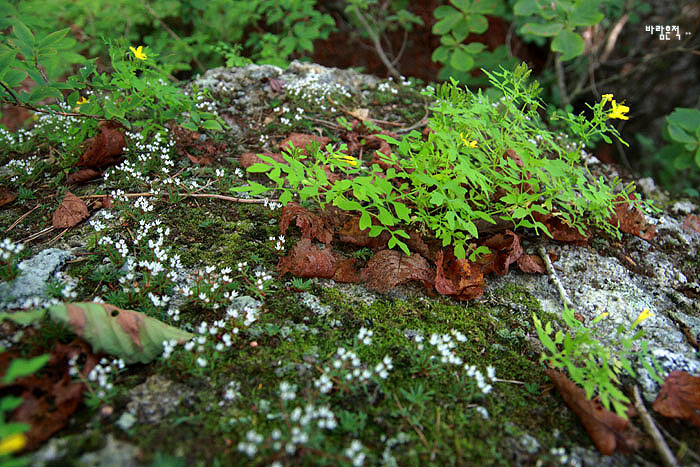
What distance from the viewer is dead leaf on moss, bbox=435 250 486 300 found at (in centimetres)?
264

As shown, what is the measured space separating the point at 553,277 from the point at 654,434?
1.10m

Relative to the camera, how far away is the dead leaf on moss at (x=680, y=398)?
2.03 meters

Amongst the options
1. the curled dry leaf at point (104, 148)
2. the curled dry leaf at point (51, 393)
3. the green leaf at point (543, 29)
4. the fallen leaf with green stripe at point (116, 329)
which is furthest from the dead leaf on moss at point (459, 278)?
the green leaf at point (543, 29)

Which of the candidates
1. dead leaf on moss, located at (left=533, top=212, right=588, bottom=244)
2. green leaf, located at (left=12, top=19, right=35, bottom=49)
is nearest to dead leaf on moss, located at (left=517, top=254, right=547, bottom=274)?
dead leaf on moss, located at (left=533, top=212, right=588, bottom=244)

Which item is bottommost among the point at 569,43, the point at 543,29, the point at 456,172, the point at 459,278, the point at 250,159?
the point at 459,278

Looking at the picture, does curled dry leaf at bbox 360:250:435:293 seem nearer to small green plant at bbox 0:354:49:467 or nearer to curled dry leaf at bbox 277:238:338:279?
curled dry leaf at bbox 277:238:338:279

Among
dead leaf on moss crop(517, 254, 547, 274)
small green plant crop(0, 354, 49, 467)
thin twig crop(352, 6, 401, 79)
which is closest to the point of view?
small green plant crop(0, 354, 49, 467)

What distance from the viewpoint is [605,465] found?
73.3 inches

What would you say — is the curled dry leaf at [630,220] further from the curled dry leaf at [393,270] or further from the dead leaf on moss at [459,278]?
the curled dry leaf at [393,270]

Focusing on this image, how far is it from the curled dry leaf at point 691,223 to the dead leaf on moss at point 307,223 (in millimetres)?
3162

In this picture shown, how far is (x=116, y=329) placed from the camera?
201 centimetres

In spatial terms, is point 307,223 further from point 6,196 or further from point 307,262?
point 6,196

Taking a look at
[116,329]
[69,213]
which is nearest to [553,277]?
[116,329]

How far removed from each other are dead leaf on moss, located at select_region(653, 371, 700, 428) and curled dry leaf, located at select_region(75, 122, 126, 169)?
3.93m
